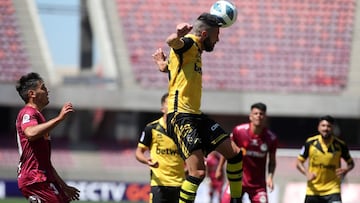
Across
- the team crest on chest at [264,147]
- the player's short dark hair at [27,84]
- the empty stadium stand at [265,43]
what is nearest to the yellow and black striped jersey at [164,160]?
the team crest on chest at [264,147]

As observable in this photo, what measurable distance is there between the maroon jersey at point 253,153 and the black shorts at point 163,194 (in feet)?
4.42

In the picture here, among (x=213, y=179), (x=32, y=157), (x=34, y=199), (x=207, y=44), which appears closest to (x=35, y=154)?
(x=32, y=157)

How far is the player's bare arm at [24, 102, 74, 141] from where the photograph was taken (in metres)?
7.21

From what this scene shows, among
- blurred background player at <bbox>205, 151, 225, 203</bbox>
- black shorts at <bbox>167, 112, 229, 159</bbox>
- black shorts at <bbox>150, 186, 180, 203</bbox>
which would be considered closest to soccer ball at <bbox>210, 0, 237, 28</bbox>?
black shorts at <bbox>167, 112, 229, 159</bbox>

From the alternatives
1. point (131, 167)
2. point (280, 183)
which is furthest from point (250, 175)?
point (131, 167)

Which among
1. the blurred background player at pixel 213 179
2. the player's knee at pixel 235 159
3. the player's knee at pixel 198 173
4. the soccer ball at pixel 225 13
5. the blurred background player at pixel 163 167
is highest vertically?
the soccer ball at pixel 225 13

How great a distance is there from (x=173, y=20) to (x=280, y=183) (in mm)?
7996

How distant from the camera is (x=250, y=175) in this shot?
11.4m

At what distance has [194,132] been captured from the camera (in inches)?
311

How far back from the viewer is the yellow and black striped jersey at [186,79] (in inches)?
314

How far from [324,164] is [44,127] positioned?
575cm

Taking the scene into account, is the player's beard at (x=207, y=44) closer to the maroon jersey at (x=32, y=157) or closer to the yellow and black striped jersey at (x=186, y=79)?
the yellow and black striped jersey at (x=186, y=79)

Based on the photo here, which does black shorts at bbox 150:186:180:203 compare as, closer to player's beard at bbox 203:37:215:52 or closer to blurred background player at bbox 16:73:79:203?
blurred background player at bbox 16:73:79:203

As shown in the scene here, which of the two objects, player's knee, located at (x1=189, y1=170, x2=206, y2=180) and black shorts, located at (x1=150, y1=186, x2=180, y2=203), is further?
black shorts, located at (x1=150, y1=186, x2=180, y2=203)
